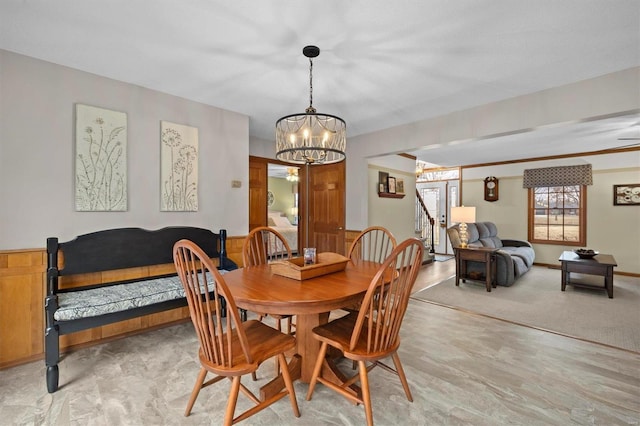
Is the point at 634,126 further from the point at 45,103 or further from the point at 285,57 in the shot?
the point at 45,103

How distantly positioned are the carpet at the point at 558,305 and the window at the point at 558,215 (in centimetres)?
122

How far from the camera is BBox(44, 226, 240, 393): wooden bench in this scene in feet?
6.69

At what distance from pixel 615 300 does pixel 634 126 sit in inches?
94.2

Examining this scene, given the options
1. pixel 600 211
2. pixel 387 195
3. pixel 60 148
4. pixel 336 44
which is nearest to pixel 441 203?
pixel 600 211

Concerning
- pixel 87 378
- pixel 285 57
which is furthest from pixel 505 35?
pixel 87 378

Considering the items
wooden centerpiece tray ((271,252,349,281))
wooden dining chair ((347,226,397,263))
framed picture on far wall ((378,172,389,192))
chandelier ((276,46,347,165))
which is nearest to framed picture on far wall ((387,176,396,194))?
framed picture on far wall ((378,172,389,192))

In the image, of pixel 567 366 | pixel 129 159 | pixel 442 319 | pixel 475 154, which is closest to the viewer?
pixel 567 366

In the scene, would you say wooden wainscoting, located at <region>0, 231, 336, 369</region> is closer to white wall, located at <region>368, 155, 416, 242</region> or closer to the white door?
white wall, located at <region>368, 155, 416, 242</region>

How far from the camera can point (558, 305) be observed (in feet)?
12.0

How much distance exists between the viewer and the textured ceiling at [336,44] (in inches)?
72.0

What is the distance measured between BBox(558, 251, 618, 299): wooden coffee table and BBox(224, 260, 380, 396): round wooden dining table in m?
3.68

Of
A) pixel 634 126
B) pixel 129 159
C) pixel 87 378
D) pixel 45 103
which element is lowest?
pixel 87 378

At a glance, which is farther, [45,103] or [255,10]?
[45,103]

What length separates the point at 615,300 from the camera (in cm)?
387
